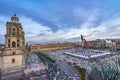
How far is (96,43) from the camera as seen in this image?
82.4m

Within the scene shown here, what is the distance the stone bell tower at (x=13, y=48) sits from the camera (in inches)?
732

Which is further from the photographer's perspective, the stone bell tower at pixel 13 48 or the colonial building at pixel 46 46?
the colonial building at pixel 46 46

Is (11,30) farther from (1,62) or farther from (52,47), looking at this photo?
(52,47)

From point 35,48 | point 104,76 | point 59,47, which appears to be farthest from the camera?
point 59,47

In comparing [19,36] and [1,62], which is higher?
[19,36]

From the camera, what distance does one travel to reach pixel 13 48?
1917 centimetres

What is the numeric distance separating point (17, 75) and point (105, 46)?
62.2 metres

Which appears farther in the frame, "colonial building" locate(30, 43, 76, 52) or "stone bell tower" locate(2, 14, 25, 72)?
"colonial building" locate(30, 43, 76, 52)

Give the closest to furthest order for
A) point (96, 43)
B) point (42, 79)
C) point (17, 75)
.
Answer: point (42, 79) → point (17, 75) → point (96, 43)

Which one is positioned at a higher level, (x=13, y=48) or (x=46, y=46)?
(x=13, y=48)

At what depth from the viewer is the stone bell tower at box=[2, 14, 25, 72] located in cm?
1859

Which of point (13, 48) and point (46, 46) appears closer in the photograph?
point (13, 48)

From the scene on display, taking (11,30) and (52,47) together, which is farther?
(52,47)

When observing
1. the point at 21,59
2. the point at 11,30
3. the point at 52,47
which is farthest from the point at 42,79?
the point at 52,47
